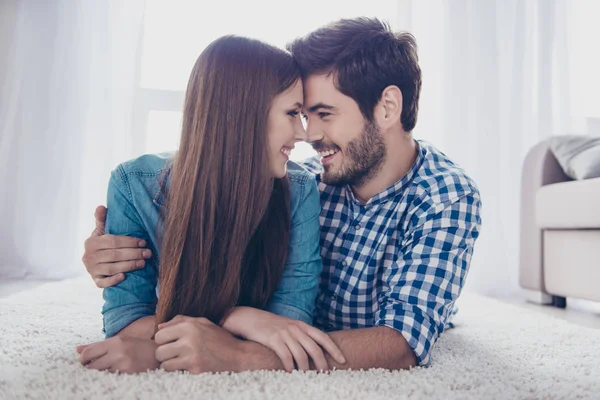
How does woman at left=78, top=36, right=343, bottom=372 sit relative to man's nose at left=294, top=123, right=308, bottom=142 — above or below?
below

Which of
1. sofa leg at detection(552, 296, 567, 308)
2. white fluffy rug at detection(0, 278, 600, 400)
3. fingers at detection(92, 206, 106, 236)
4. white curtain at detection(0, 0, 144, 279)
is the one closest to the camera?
white fluffy rug at detection(0, 278, 600, 400)

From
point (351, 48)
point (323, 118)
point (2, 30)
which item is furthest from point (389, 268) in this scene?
point (2, 30)

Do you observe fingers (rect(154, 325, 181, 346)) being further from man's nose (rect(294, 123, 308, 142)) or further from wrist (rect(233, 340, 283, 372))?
man's nose (rect(294, 123, 308, 142))

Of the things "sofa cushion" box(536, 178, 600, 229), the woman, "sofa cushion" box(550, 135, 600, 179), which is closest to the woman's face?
the woman

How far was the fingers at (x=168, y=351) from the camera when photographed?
0.92 meters

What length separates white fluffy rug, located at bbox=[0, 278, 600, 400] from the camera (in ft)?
2.66

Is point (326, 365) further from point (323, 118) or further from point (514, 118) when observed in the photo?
point (514, 118)

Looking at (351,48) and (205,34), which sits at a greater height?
(205,34)

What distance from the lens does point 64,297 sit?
1.96 metres

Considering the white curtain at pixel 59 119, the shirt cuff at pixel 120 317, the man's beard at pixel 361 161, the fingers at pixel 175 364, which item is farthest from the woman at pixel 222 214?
the white curtain at pixel 59 119

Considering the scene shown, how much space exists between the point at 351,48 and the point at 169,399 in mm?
983

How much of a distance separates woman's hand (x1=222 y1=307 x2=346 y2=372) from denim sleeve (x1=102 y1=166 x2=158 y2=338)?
0.20 meters

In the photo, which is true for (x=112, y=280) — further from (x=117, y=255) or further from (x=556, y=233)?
(x=556, y=233)

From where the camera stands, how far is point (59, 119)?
2.87m
